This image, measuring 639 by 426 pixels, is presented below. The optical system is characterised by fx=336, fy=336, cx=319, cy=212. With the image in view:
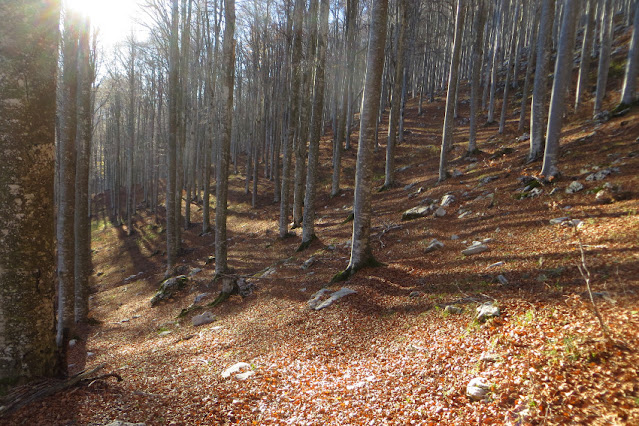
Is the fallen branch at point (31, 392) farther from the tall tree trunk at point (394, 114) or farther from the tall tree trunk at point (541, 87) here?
the tall tree trunk at point (394, 114)

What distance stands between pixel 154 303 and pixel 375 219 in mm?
9227

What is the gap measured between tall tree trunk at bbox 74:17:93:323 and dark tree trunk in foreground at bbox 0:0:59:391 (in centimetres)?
713

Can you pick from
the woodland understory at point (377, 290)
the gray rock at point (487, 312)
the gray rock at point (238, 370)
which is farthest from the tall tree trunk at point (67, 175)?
the gray rock at point (487, 312)

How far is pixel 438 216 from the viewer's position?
39.4 ft

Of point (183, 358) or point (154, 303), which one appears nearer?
point (183, 358)

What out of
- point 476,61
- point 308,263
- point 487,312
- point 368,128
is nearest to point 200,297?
point 308,263

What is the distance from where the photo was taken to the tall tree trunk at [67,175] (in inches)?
307

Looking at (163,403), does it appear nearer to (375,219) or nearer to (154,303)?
(154,303)

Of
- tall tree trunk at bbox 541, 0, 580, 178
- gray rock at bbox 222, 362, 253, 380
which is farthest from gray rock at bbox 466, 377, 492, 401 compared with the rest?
tall tree trunk at bbox 541, 0, 580, 178

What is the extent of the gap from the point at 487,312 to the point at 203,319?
7.46 meters

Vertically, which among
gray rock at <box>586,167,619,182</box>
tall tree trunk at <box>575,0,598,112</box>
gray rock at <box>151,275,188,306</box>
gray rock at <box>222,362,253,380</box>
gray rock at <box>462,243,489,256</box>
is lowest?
gray rock at <box>151,275,188,306</box>

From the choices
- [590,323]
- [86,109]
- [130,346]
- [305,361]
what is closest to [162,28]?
[86,109]

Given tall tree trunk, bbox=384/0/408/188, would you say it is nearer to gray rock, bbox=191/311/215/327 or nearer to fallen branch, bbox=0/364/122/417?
gray rock, bbox=191/311/215/327

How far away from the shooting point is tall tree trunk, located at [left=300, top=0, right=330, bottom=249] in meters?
12.5
